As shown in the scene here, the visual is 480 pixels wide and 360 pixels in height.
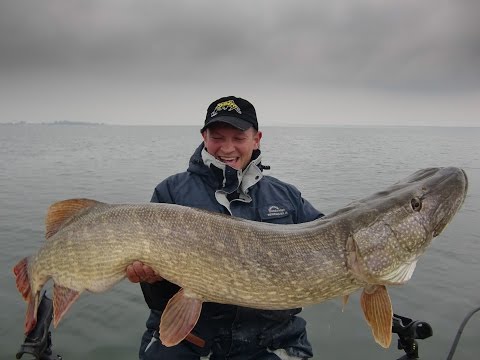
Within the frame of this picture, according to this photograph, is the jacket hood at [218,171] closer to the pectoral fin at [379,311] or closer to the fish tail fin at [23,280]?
the pectoral fin at [379,311]

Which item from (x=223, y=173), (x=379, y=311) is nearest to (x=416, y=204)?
(x=379, y=311)

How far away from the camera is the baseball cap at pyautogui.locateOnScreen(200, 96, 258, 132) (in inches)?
109

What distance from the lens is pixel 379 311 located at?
2145 millimetres

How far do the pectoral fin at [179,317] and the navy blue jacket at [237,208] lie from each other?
9.7 inches

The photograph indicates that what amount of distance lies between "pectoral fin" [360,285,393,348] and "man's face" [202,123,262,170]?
4.00 ft

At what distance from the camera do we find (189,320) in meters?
2.14

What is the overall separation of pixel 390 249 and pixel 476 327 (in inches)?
122

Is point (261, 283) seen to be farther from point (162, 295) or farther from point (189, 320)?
point (162, 295)

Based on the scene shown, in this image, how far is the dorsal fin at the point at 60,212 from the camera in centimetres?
249

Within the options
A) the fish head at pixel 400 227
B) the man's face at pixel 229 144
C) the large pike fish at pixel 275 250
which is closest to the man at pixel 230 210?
the man's face at pixel 229 144

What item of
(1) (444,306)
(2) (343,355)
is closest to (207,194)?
(2) (343,355)

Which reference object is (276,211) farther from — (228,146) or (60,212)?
(60,212)

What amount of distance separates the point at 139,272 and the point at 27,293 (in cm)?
85

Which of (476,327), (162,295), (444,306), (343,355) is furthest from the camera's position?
(444,306)
